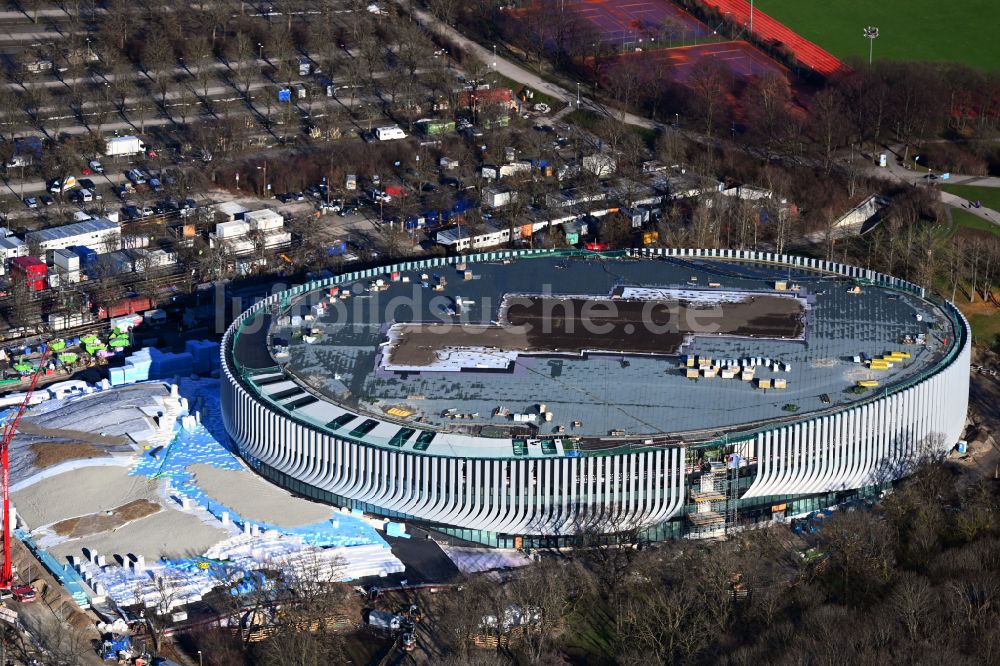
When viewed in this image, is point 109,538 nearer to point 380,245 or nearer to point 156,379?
point 156,379

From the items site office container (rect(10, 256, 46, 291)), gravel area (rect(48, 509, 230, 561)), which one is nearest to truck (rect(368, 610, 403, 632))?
gravel area (rect(48, 509, 230, 561))

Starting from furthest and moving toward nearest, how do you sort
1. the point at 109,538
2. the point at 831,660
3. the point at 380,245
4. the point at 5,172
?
the point at 5,172 → the point at 380,245 → the point at 109,538 → the point at 831,660

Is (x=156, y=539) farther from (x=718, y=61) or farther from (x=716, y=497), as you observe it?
(x=718, y=61)

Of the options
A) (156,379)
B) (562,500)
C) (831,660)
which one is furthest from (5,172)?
(831,660)

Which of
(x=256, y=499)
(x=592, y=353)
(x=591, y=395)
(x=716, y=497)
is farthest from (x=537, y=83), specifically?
(x=716, y=497)

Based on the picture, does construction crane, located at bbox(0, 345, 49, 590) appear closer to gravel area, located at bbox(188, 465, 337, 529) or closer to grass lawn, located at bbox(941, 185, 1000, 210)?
gravel area, located at bbox(188, 465, 337, 529)

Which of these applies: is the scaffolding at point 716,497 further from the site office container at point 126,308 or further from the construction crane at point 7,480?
the site office container at point 126,308
